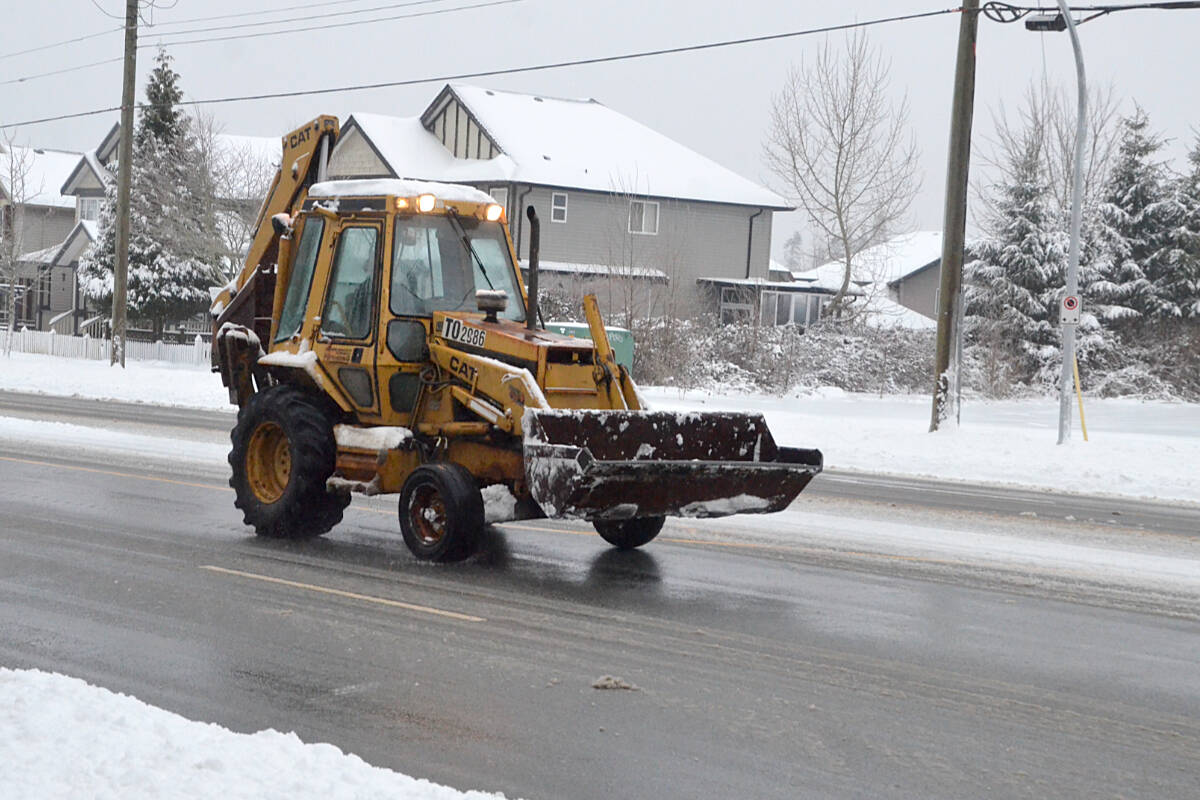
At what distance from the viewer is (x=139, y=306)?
152 feet

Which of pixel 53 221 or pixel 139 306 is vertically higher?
pixel 53 221

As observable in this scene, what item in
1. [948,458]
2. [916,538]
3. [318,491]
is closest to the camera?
A: [318,491]

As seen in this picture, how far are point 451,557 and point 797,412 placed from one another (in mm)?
19340

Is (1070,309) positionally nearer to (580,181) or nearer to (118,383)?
(118,383)

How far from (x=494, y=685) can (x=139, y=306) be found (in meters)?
42.3

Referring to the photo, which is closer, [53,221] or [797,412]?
[797,412]

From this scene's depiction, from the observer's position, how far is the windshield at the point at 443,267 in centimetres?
1093

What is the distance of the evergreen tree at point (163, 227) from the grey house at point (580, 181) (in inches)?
267

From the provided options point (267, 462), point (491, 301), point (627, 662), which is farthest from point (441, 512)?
point (627, 662)

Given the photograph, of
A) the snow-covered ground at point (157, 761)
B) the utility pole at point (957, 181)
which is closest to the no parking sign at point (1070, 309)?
the utility pole at point (957, 181)

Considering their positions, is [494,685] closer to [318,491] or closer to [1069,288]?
[318,491]

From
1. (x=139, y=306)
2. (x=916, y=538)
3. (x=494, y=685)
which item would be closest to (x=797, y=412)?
(x=916, y=538)

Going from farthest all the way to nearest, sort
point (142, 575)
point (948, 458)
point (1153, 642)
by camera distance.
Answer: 1. point (948, 458)
2. point (142, 575)
3. point (1153, 642)

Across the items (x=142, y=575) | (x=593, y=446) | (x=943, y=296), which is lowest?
(x=142, y=575)
